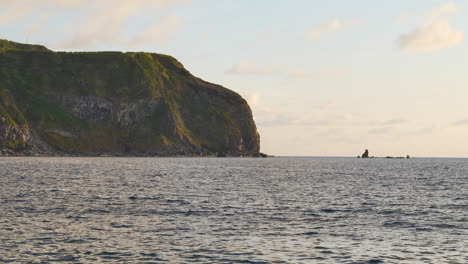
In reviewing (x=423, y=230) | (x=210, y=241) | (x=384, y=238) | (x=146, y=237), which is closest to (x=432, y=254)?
(x=384, y=238)

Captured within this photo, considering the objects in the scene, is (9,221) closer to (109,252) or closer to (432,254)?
(109,252)

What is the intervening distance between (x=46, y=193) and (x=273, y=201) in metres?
27.6

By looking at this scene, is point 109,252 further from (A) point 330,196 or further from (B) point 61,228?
(A) point 330,196

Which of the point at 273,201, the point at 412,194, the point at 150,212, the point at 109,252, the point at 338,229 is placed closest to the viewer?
the point at 109,252

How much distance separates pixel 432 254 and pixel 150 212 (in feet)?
83.6

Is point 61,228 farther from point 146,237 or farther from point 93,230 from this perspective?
point 146,237

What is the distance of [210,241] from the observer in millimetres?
31438

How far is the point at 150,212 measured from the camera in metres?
45.3

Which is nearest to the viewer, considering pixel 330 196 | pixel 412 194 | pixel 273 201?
pixel 273 201

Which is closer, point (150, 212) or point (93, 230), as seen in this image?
point (93, 230)

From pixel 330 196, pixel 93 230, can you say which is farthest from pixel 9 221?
pixel 330 196

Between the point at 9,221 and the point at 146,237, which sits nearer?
the point at 146,237

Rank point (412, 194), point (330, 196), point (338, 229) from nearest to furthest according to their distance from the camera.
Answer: point (338, 229) → point (330, 196) → point (412, 194)

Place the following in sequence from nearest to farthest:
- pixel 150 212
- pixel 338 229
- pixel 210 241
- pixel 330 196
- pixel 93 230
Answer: pixel 210 241 → pixel 93 230 → pixel 338 229 → pixel 150 212 → pixel 330 196
